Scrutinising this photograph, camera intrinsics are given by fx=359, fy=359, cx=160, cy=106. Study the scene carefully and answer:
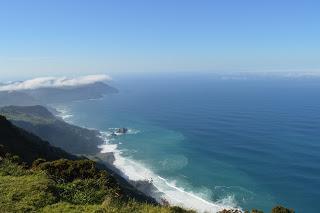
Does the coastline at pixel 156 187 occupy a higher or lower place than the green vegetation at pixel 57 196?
lower

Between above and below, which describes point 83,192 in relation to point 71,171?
above

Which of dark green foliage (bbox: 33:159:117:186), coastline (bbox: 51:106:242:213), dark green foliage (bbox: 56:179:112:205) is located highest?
dark green foliage (bbox: 56:179:112:205)

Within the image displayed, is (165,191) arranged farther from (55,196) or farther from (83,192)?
(55,196)

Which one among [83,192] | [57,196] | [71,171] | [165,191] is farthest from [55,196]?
[165,191]

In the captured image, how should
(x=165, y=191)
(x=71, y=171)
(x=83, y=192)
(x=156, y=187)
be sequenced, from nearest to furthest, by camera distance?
(x=83, y=192)
(x=71, y=171)
(x=165, y=191)
(x=156, y=187)

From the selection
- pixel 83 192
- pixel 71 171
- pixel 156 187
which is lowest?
pixel 156 187

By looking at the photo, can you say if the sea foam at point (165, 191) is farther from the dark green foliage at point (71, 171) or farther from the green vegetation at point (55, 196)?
the green vegetation at point (55, 196)

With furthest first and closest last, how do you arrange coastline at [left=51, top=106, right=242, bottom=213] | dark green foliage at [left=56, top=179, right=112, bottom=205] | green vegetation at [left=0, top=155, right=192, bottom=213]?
coastline at [left=51, top=106, right=242, bottom=213]
dark green foliage at [left=56, top=179, right=112, bottom=205]
green vegetation at [left=0, top=155, right=192, bottom=213]

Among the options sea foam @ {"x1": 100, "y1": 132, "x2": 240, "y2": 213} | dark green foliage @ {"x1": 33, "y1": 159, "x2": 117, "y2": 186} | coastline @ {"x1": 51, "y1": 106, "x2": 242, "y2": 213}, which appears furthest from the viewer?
coastline @ {"x1": 51, "y1": 106, "x2": 242, "y2": 213}

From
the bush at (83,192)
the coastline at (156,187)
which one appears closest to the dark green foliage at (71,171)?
the bush at (83,192)

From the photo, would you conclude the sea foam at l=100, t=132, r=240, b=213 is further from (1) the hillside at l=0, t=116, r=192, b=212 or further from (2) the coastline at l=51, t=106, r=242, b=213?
(1) the hillside at l=0, t=116, r=192, b=212

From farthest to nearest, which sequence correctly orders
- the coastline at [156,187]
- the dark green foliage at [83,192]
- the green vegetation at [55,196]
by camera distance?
the coastline at [156,187] < the dark green foliage at [83,192] < the green vegetation at [55,196]

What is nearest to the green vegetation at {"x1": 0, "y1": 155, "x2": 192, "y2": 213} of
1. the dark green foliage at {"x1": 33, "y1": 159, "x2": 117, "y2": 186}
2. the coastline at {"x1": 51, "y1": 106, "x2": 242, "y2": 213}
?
the dark green foliage at {"x1": 33, "y1": 159, "x2": 117, "y2": 186}
